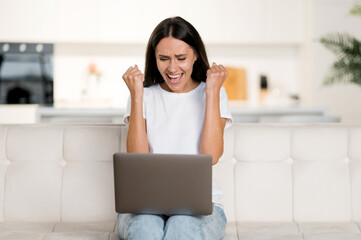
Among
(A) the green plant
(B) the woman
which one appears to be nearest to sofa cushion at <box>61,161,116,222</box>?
(B) the woman

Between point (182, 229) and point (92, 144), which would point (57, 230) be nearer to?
point (92, 144)

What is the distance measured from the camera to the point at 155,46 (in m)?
1.63

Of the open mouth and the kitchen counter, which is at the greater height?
the open mouth

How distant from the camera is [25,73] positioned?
19.3 ft

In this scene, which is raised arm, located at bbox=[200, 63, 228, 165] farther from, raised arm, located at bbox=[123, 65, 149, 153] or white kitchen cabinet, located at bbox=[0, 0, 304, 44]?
white kitchen cabinet, located at bbox=[0, 0, 304, 44]

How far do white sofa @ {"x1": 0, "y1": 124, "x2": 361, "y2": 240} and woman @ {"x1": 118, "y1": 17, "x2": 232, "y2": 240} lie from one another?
0.56 ft

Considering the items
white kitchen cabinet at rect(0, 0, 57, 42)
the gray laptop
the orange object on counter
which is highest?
white kitchen cabinet at rect(0, 0, 57, 42)

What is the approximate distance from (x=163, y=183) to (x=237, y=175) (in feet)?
1.66

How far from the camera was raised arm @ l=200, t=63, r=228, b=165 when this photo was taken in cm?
150

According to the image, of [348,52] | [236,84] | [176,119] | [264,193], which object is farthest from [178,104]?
[236,84]

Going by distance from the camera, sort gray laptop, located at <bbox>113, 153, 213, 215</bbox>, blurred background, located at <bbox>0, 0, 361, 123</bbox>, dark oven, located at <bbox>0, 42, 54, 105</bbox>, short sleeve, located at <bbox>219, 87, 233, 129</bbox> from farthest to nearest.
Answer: dark oven, located at <bbox>0, 42, 54, 105</bbox>, blurred background, located at <bbox>0, 0, 361, 123</bbox>, short sleeve, located at <bbox>219, 87, 233, 129</bbox>, gray laptop, located at <bbox>113, 153, 213, 215</bbox>

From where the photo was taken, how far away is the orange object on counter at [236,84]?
621cm

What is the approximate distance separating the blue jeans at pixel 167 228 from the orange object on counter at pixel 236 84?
16.1 ft

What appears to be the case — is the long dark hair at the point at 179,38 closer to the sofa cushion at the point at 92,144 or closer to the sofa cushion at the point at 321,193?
the sofa cushion at the point at 92,144
